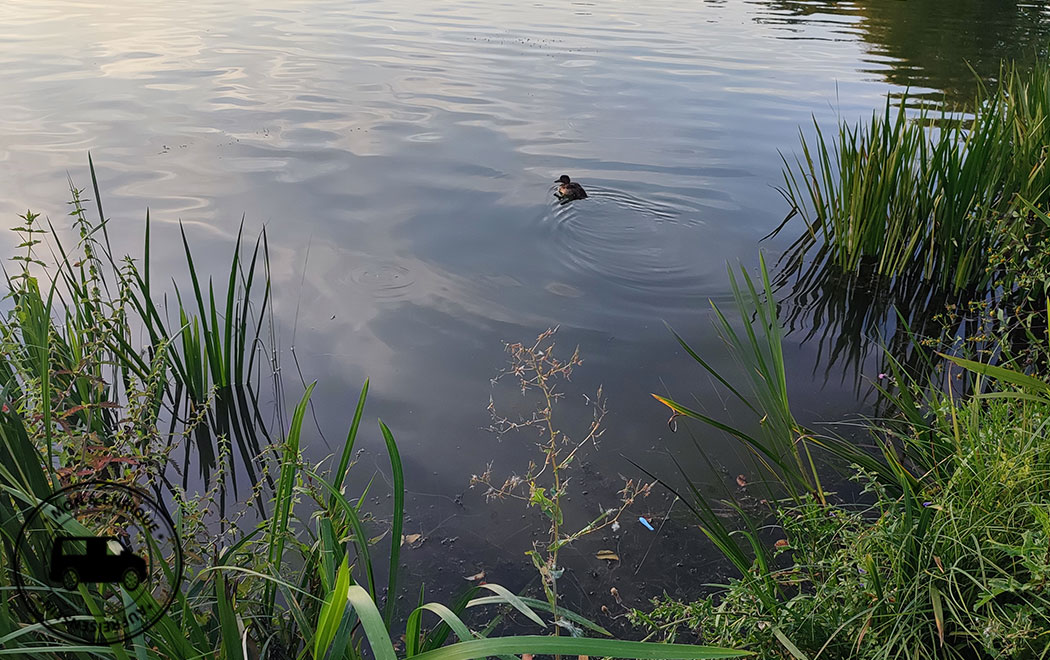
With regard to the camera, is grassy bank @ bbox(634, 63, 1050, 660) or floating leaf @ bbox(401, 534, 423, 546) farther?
floating leaf @ bbox(401, 534, 423, 546)

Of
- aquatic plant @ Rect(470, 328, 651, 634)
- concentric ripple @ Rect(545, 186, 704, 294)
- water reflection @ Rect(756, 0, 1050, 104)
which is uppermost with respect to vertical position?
water reflection @ Rect(756, 0, 1050, 104)

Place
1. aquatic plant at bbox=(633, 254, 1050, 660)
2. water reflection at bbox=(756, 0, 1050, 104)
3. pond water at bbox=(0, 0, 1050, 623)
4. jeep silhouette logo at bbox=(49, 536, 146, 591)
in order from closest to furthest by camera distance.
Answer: jeep silhouette logo at bbox=(49, 536, 146, 591) → aquatic plant at bbox=(633, 254, 1050, 660) → pond water at bbox=(0, 0, 1050, 623) → water reflection at bbox=(756, 0, 1050, 104)

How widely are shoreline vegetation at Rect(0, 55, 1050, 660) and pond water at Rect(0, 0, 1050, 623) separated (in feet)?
0.69

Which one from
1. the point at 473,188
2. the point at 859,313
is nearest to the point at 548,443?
the point at 859,313

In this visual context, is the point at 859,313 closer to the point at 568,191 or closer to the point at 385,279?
the point at 568,191

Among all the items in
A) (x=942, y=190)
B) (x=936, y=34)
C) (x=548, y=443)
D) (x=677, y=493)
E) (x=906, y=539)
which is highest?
(x=936, y=34)

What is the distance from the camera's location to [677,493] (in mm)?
3160

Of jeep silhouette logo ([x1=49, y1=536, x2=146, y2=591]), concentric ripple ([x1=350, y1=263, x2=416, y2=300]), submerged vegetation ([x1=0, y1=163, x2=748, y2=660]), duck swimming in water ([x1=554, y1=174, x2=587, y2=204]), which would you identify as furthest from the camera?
duck swimming in water ([x1=554, y1=174, x2=587, y2=204])

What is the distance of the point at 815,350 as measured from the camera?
14.3ft

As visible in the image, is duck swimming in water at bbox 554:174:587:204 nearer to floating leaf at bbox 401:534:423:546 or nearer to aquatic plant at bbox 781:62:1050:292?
aquatic plant at bbox 781:62:1050:292

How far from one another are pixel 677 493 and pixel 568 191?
145 inches

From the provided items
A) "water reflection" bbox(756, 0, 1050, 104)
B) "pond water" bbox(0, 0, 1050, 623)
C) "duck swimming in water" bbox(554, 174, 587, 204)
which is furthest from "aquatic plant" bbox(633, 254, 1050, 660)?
A: "water reflection" bbox(756, 0, 1050, 104)

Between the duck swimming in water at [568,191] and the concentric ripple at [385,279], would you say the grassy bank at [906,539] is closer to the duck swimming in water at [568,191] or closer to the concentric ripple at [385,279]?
the concentric ripple at [385,279]

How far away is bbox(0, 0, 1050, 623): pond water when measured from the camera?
349 cm
